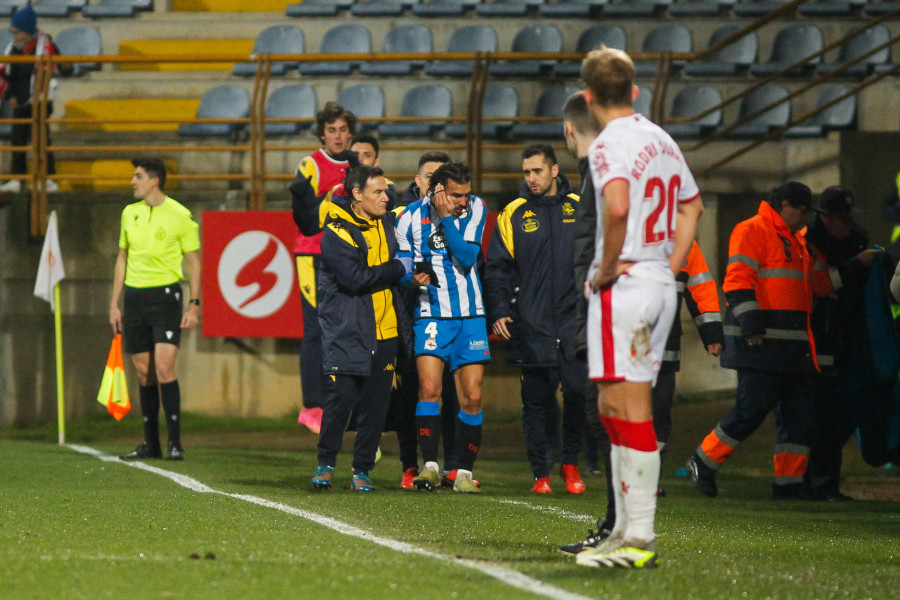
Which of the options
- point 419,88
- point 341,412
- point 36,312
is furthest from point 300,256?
point 419,88

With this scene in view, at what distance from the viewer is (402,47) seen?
16.9 m

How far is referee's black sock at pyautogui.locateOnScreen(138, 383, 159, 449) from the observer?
32.8ft

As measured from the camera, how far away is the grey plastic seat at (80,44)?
1766 centimetres

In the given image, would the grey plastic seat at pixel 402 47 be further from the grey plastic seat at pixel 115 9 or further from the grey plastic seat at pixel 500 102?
the grey plastic seat at pixel 115 9

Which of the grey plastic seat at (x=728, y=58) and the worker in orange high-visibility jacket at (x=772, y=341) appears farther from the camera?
the grey plastic seat at (x=728, y=58)

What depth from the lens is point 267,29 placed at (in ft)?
57.4

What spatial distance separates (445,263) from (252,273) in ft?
18.6

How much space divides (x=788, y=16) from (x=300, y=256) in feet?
32.3

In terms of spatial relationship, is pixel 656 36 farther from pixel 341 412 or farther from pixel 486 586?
pixel 486 586

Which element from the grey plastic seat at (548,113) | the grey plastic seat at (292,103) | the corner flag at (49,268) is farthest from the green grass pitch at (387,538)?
the grey plastic seat at (292,103)

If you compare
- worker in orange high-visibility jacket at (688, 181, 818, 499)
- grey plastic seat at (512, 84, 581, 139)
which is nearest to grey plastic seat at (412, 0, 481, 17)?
grey plastic seat at (512, 84, 581, 139)

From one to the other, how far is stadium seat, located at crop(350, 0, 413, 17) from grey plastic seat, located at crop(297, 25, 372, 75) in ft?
1.35

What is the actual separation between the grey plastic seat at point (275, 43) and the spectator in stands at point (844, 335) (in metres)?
9.87

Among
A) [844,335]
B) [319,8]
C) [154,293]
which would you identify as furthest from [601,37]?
[154,293]
